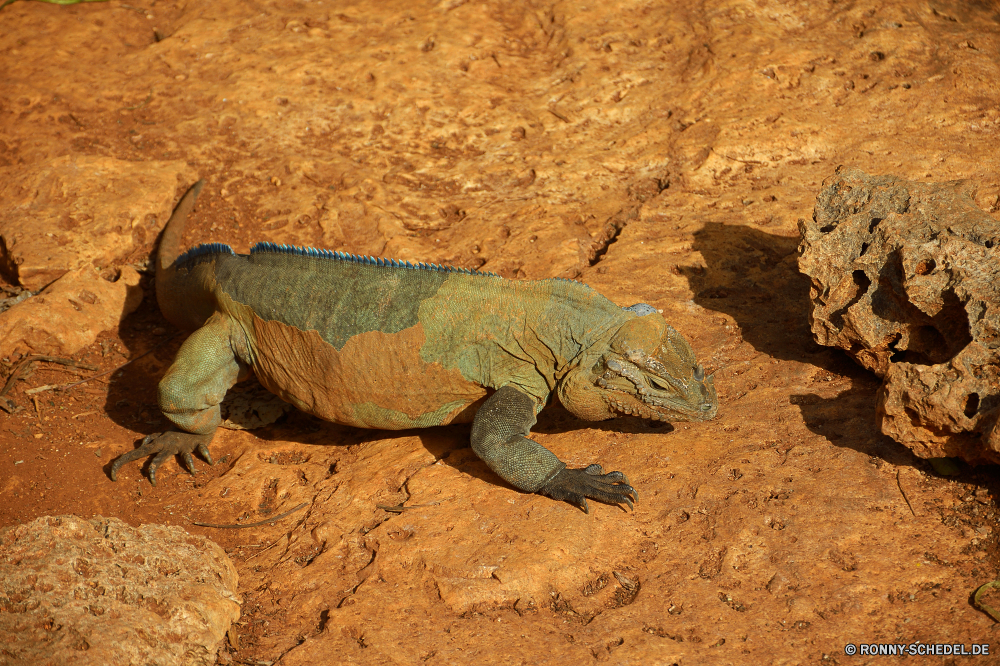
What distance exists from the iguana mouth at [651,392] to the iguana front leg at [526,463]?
1.42 feet

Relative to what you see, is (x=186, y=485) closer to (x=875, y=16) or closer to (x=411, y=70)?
(x=411, y=70)

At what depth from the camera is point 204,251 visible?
5266mm

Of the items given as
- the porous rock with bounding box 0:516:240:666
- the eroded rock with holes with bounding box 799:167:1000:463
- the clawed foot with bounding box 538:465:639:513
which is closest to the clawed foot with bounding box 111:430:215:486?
the porous rock with bounding box 0:516:240:666

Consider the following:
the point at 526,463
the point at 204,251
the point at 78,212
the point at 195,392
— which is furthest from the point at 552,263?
the point at 78,212

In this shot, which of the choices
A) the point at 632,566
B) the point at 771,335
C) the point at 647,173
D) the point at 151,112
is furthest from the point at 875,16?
the point at 151,112

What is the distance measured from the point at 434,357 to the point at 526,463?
2.81 feet

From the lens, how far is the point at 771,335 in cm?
502

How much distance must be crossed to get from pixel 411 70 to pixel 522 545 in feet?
19.3

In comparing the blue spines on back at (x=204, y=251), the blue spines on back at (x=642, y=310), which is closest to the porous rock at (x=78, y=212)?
the blue spines on back at (x=204, y=251)

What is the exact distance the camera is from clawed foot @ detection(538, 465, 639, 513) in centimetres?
381

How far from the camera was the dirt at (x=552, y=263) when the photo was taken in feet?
11.1

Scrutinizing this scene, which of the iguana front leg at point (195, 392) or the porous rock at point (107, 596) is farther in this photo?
the iguana front leg at point (195, 392)

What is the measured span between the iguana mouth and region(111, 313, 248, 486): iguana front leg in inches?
96.1

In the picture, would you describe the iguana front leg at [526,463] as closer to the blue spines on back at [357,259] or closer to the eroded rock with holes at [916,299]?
the blue spines on back at [357,259]
